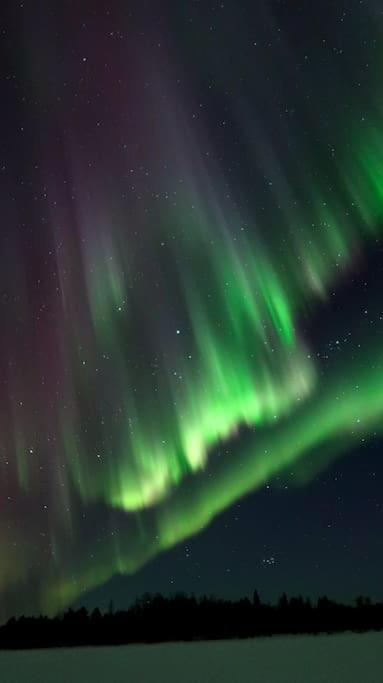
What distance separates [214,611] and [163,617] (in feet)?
13.1

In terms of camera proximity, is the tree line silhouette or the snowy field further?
the tree line silhouette

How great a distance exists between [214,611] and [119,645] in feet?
24.7

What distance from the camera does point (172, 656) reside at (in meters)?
38.0

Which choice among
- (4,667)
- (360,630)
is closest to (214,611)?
(360,630)

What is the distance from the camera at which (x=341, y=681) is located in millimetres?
19953

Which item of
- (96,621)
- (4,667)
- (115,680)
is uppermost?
(96,621)

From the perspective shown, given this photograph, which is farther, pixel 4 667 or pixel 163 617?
pixel 163 617

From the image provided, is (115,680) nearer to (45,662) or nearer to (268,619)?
(45,662)

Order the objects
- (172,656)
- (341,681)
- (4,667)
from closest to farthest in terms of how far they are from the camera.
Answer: (341,681)
(4,667)
(172,656)

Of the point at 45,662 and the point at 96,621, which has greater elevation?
the point at 96,621

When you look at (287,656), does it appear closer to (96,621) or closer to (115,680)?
(115,680)

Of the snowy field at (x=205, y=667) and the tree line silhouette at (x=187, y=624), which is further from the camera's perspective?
the tree line silhouette at (x=187, y=624)

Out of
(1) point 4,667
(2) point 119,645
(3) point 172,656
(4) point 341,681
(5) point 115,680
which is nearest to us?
(4) point 341,681

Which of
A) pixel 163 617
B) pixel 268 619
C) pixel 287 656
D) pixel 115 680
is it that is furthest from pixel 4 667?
pixel 268 619
